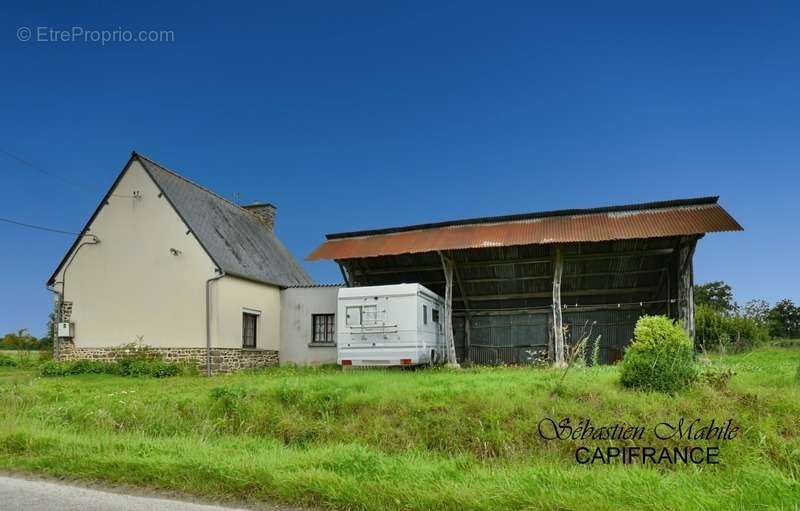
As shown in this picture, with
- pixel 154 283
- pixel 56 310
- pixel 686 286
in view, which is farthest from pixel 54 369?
pixel 686 286

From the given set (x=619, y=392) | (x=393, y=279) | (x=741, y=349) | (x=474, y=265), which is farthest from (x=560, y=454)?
(x=741, y=349)

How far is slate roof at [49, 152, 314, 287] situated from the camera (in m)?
21.4

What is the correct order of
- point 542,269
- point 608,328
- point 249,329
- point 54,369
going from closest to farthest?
point 54,369 → point 542,269 → point 608,328 → point 249,329

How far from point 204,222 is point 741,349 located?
2452 centimetres

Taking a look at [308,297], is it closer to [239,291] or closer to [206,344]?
[239,291]

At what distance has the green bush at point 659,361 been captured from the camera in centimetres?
930

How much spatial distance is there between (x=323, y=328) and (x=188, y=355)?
18.7 feet

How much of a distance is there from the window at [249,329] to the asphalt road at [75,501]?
16004 millimetres

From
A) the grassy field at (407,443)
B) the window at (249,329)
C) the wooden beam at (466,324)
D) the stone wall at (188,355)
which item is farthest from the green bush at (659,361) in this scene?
the window at (249,329)

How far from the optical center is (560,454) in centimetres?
778

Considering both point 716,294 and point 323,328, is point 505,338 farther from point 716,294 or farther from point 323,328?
point 716,294

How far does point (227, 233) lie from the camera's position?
957 inches

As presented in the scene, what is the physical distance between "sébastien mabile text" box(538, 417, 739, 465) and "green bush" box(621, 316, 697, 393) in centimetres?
111

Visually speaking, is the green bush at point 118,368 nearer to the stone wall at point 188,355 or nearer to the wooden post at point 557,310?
the stone wall at point 188,355
